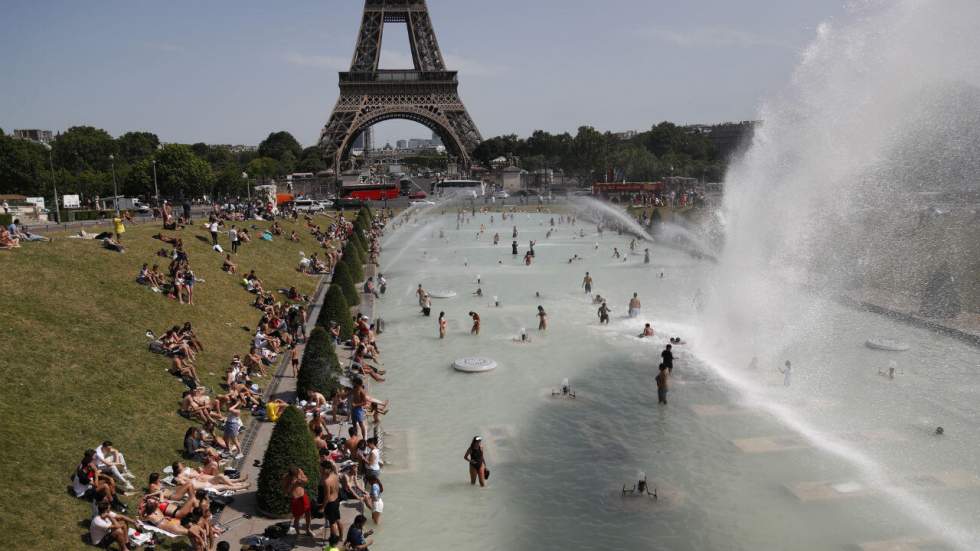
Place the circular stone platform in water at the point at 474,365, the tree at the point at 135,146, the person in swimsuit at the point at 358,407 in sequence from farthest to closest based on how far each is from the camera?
the tree at the point at 135,146 → the circular stone platform in water at the point at 474,365 → the person in swimsuit at the point at 358,407

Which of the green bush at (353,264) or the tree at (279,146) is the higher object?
the tree at (279,146)

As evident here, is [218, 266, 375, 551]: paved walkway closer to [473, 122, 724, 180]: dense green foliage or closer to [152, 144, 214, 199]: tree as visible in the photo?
[152, 144, 214, 199]: tree


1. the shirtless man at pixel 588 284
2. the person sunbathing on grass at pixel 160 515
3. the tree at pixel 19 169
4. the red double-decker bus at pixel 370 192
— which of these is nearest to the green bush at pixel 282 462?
the person sunbathing on grass at pixel 160 515

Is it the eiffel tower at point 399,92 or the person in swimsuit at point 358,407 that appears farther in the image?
the eiffel tower at point 399,92

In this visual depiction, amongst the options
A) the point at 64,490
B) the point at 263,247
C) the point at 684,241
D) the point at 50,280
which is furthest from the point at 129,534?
the point at 684,241

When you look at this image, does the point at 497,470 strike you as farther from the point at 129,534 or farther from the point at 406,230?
the point at 406,230

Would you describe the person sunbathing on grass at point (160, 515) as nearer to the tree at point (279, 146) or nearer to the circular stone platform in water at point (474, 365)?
the circular stone platform in water at point (474, 365)
